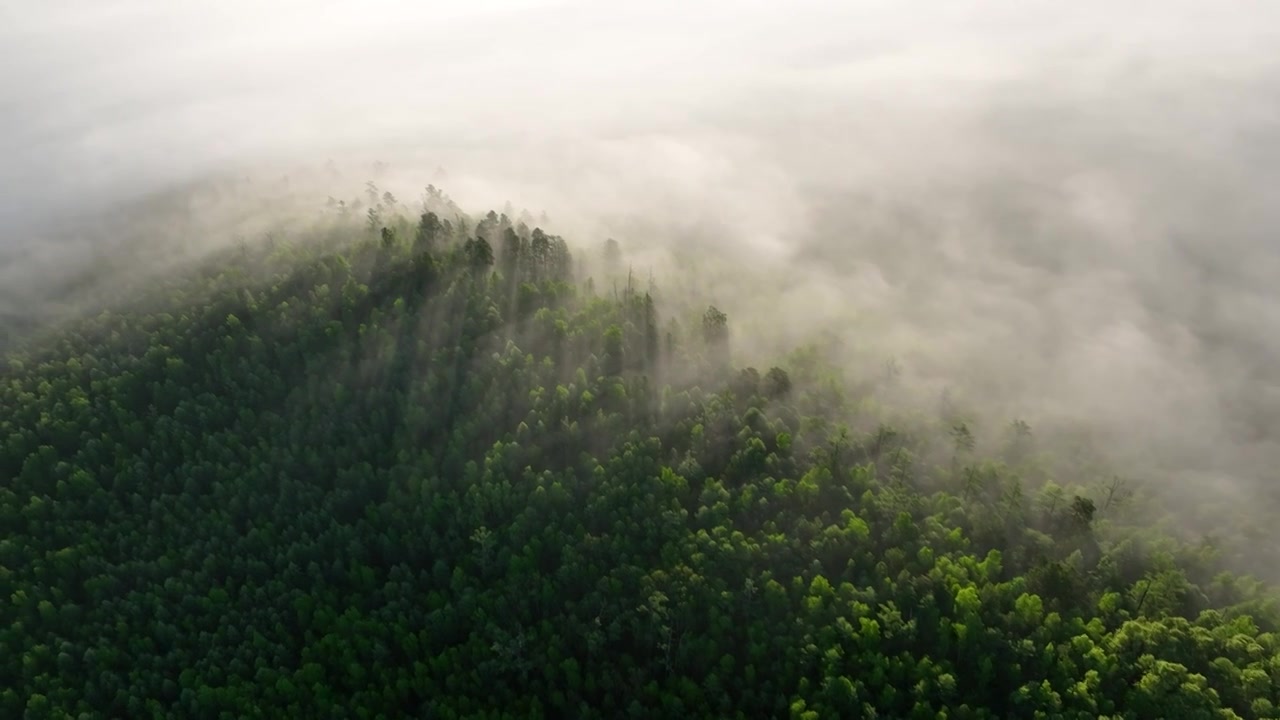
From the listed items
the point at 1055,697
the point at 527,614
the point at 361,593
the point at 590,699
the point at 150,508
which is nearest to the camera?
the point at 1055,697

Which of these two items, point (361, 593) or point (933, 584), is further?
point (361, 593)

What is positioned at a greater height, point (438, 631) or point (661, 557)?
point (661, 557)

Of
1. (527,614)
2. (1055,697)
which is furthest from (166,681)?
(1055,697)

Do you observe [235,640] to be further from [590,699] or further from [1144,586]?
[1144,586]

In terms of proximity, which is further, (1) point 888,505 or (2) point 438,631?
(1) point 888,505

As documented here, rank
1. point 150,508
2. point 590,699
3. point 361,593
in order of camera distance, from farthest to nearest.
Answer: point 150,508, point 361,593, point 590,699

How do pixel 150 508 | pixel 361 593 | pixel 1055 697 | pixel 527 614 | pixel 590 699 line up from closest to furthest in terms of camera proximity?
pixel 1055 697
pixel 590 699
pixel 527 614
pixel 361 593
pixel 150 508

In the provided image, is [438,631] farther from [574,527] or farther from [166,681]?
[166,681]

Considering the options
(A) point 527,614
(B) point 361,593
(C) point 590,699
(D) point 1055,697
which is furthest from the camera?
(B) point 361,593

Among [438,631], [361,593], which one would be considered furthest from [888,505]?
[361,593]
